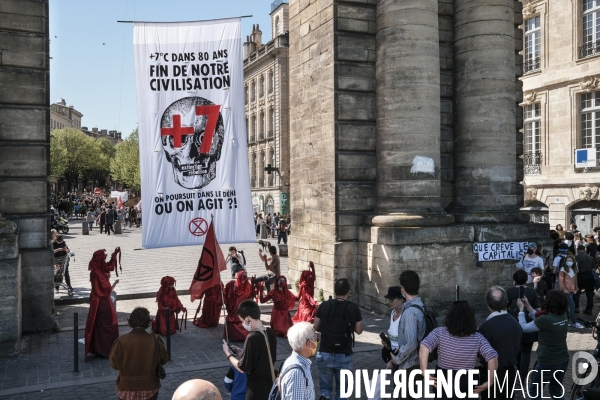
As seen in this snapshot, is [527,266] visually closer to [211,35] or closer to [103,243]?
[211,35]

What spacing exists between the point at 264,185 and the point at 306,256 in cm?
3928

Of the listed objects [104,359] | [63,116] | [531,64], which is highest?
[63,116]

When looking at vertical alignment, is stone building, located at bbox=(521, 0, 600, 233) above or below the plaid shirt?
above

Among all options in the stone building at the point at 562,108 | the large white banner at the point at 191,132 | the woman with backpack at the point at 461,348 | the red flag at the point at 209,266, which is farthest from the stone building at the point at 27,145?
the stone building at the point at 562,108

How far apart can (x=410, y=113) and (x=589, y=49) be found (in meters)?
16.2

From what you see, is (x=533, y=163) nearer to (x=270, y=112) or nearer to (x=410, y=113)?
(x=410, y=113)

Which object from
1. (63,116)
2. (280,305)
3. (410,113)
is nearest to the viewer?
(280,305)

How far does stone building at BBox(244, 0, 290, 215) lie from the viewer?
4772cm

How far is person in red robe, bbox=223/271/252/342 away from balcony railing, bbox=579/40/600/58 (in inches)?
815

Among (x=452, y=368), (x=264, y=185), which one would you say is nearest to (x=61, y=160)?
(x=264, y=185)

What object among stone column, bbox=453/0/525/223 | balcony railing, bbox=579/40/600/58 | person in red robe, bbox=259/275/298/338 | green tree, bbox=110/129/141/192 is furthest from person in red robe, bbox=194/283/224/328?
green tree, bbox=110/129/141/192

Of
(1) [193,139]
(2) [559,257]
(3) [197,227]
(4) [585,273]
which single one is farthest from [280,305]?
(4) [585,273]

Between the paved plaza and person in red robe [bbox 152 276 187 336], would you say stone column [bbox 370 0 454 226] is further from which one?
person in red robe [bbox 152 276 187 336]

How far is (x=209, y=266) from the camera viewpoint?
962cm
